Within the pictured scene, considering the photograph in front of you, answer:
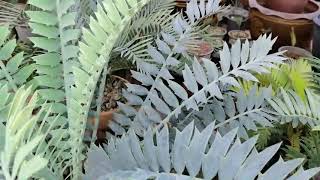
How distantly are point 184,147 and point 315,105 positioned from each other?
54 centimetres

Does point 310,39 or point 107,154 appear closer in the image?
point 107,154

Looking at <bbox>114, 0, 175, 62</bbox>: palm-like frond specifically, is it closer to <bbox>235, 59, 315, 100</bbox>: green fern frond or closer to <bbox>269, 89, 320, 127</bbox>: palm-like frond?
<bbox>235, 59, 315, 100</bbox>: green fern frond

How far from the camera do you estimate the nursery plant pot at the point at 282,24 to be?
82.4 inches

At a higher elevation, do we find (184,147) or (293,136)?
(184,147)

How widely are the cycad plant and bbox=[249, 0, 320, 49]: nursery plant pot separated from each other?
2.58 feet

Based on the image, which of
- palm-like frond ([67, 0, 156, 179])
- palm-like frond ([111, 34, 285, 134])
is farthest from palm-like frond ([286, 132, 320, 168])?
palm-like frond ([67, 0, 156, 179])

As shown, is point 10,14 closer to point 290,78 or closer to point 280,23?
point 290,78

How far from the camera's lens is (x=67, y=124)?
1.14m

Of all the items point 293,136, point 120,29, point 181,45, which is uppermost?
point 120,29

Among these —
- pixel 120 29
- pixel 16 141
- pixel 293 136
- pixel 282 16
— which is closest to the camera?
pixel 16 141

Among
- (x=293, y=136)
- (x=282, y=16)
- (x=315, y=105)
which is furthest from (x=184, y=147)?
(x=282, y=16)

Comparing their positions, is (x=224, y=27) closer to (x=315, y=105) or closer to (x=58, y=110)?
(x=315, y=105)

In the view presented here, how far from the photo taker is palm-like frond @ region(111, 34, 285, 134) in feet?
3.69

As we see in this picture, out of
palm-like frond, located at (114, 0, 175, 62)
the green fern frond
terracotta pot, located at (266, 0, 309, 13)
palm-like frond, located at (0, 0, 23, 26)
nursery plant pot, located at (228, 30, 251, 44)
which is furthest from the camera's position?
terracotta pot, located at (266, 0, 309, 13)
